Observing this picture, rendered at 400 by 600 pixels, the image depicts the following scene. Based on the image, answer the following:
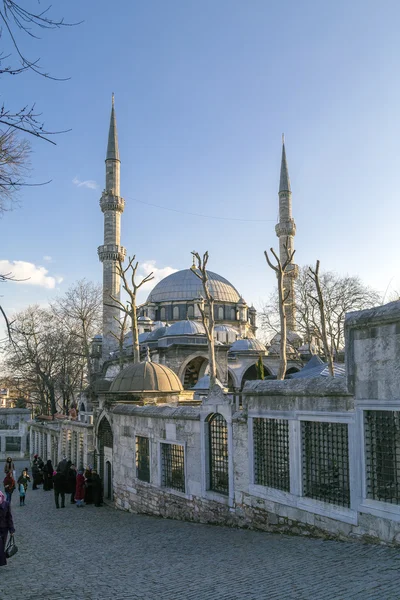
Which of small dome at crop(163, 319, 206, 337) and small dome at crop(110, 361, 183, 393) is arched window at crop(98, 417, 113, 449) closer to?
small dome at crop(110, 361, 183, 393)

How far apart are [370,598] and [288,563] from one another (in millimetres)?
1443

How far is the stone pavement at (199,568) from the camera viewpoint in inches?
190

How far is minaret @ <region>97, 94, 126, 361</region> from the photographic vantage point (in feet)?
121

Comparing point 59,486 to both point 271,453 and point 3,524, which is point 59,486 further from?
point 3,524

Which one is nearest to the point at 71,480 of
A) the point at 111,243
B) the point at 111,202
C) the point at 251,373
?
the point at 251,373

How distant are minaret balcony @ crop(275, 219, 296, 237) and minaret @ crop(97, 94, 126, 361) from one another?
1187 centimetres

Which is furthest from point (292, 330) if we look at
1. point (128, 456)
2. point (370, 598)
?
point (370, 598)

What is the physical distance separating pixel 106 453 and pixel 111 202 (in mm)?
25968

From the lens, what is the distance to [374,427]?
6.27 m

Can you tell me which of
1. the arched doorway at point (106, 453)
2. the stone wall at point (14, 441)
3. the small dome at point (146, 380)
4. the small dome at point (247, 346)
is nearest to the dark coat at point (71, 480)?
the arched doorway at point (106, 453)

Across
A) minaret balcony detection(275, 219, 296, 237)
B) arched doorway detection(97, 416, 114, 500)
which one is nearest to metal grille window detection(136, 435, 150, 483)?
arched doorway detection(97, 416, 114, 500)

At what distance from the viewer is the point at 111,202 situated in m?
38.4

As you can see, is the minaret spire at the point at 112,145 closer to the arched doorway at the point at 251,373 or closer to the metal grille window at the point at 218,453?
the arched doorway at the point at 251,373

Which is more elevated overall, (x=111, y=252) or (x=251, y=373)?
(x=111, y=252)
